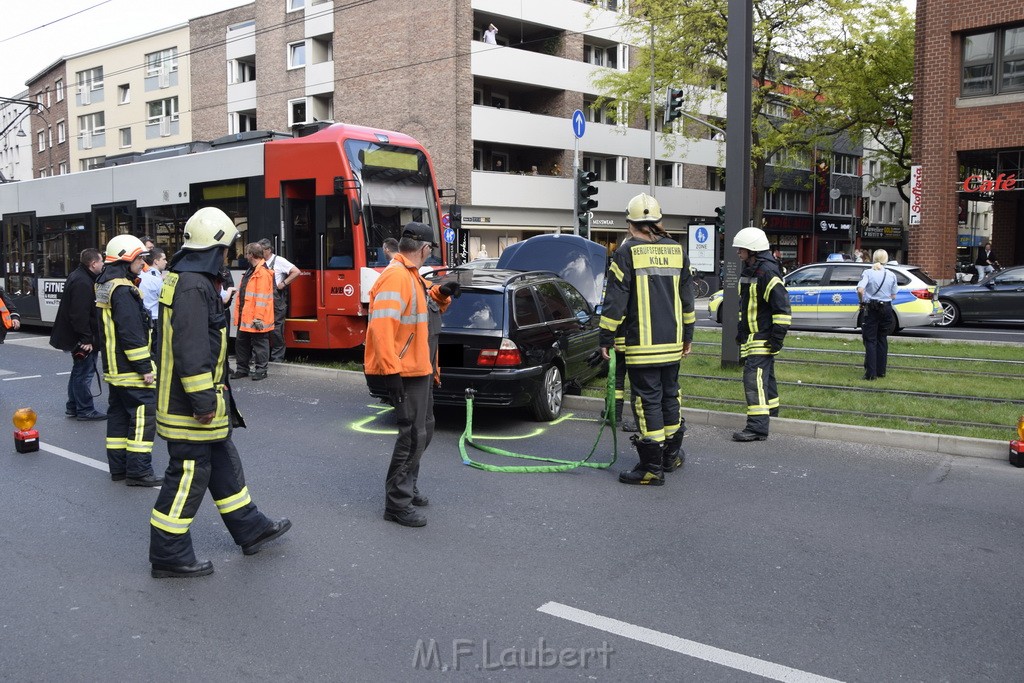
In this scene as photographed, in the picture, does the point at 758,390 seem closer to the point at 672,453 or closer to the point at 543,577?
the point at 672,453

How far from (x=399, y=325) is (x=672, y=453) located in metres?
2.68

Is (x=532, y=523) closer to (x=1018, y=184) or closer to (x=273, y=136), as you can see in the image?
(x=273, y=136)

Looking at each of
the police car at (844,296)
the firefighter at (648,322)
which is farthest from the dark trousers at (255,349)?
the police car at (844,296)

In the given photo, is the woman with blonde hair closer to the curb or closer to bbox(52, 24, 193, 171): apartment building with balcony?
the curb

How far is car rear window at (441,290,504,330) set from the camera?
8.34 metres

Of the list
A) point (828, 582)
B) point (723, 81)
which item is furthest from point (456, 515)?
point (723, 81)

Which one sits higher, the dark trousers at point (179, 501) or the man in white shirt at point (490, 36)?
the man in white shirt at point (490, 36)

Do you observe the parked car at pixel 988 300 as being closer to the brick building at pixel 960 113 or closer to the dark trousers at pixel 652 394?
the brick building at pixel 960 113

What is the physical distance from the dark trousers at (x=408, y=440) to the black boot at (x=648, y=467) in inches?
69.6

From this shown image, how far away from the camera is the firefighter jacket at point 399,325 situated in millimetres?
5312

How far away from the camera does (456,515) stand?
227 inches

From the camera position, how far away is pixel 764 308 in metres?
8.02

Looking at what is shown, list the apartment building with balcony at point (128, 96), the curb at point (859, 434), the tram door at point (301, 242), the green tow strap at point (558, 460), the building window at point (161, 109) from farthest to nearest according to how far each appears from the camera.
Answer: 1. the building window at point (161, 109)
2. the apartment building with balcony at point (128, 96)
3. the tram door at point (301, 242)
4. the curb at point (859, 434)
5. the green tow strap at point (558, 460)

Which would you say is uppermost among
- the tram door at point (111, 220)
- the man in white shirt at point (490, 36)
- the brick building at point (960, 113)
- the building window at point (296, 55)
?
the building window at point (296, 55)
